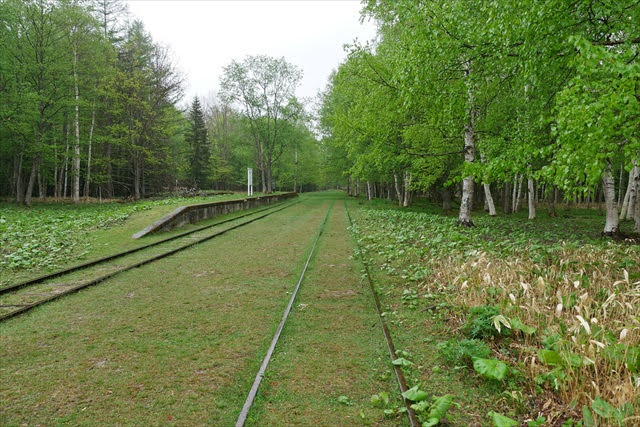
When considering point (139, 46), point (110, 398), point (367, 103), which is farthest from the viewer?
point (139, 46)

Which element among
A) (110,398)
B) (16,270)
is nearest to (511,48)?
(110,398)

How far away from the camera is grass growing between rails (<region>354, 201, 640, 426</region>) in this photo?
2.81 metres

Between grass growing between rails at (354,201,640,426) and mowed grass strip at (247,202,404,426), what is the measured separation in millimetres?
481

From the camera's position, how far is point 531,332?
3600 mm

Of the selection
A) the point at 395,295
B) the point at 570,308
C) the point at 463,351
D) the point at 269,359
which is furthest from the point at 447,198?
the point at 269,359

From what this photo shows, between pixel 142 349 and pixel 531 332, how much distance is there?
14.4ft

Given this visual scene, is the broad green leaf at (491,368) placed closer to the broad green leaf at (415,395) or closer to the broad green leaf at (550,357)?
the broad green leaf at (550,357)

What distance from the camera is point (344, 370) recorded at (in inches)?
143

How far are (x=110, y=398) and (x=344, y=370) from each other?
7.32ft

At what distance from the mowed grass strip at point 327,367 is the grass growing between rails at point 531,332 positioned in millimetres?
481

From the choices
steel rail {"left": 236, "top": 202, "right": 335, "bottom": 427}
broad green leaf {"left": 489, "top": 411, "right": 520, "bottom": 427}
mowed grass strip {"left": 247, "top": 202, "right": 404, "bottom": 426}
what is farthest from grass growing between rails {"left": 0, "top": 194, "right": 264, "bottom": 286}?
broad green leaf {"left": 489, "top": 411, "right": 520, "bottom": 427}

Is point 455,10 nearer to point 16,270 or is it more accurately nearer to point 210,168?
point 16,270

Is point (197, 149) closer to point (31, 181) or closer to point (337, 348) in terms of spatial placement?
point (31, 181)

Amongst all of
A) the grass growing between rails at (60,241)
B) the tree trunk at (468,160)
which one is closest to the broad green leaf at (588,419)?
the grass growing between rails at (60,241)
